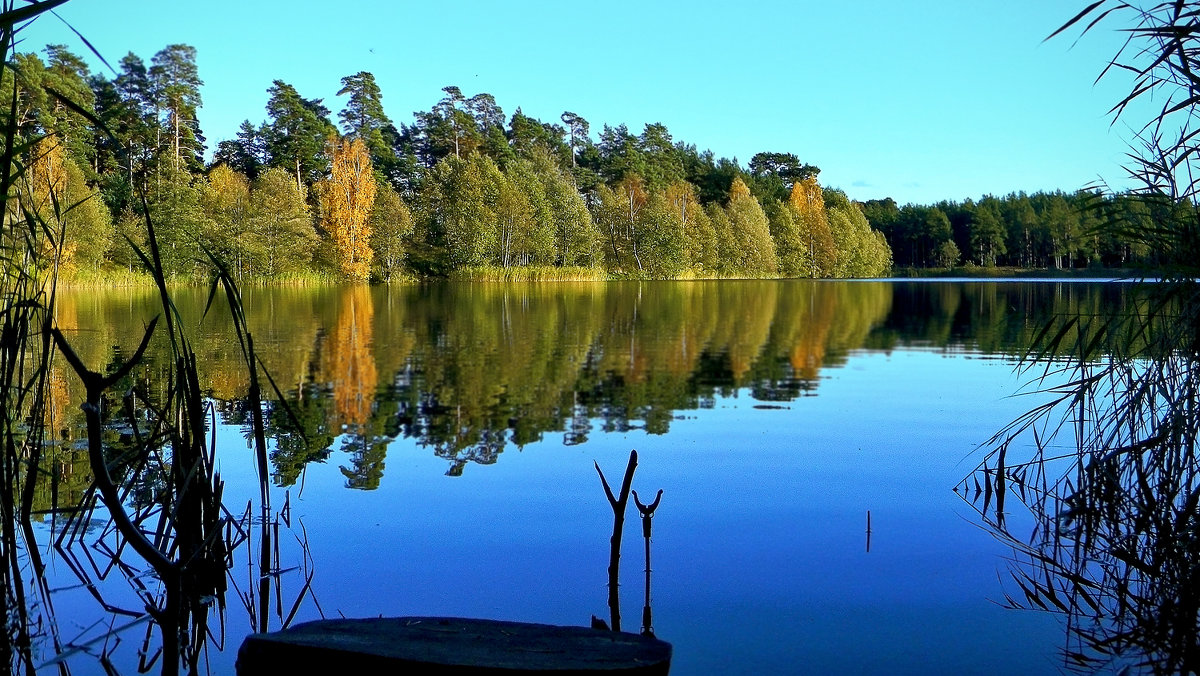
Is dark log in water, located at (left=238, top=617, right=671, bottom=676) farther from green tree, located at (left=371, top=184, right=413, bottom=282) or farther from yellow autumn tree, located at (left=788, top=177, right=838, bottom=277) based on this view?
yellow autumn tree, located at (left=788, top=177, right=838, bottom=277)

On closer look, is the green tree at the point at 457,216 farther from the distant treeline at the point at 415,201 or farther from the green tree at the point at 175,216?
the green tree at the point at 175,216

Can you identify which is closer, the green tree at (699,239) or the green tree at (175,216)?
the green tree at (175,216)

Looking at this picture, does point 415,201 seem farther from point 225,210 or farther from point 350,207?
point 225,210

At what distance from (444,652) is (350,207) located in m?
48.9

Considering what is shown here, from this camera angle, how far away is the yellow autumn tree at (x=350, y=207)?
49656mm

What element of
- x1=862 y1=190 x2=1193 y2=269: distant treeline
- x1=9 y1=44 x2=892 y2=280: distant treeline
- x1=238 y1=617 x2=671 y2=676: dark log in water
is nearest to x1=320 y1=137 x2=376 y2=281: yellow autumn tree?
x1=9 y1=44 x2=892 y2=280: distant treeline

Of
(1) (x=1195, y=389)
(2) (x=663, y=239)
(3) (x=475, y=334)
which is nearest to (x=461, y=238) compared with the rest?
(2) (x=663, y=239)

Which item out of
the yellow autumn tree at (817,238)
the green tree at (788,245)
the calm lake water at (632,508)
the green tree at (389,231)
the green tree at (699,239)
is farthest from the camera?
the yellow autumn tree at (817,238)

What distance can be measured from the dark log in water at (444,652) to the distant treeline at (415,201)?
107 ft

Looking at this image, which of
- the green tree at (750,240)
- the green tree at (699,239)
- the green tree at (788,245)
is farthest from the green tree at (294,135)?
the green tree at (788,245)

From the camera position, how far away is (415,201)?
59.2 meters

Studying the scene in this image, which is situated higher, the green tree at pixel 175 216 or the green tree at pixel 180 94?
the green tree at pixel 180 94

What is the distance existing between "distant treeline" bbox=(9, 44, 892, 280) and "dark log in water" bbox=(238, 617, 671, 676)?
107 feet

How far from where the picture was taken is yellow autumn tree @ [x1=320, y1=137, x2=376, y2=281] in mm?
49656
